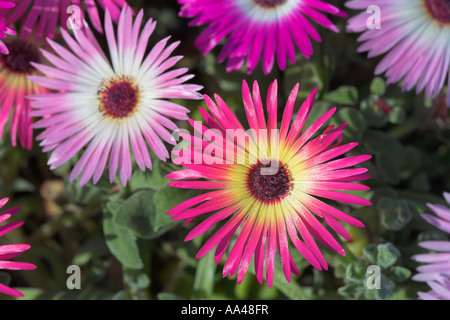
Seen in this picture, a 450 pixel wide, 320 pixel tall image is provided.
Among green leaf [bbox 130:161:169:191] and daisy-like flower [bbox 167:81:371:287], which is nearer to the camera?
daisy-like flower [bbox 167:81:371:287]

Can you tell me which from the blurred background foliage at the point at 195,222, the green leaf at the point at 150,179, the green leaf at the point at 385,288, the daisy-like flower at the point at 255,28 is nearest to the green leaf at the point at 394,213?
the blurred background foliage at the point at 195,222

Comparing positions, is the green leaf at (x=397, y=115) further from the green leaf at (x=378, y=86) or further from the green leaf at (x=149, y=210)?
the green leaf at (x=149, y=210)

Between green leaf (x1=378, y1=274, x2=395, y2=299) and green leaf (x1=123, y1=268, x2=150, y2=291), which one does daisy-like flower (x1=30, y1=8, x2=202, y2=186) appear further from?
green leaf (x1=378, y1=274, x2=395, y2=299)

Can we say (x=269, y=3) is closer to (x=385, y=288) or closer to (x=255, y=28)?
(x=255, y=28)

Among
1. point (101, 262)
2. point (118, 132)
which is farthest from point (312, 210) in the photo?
point (101, 262)

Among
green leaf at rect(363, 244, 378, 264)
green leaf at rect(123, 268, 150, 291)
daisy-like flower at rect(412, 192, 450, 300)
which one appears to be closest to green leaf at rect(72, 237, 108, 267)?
green leaf at rect(123, 268, 150, 291)

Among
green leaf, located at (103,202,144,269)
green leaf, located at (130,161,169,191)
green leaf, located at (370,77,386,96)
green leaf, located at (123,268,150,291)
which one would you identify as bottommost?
green leaf, located at (123,268,150,291)

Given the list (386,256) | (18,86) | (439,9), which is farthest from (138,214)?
(439,9)
